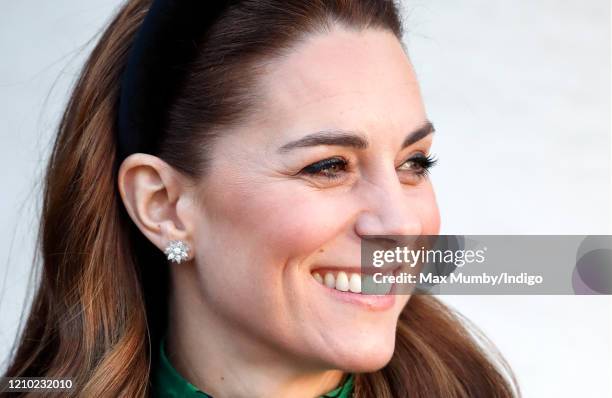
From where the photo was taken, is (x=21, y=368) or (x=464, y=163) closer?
(x=21, y=368)

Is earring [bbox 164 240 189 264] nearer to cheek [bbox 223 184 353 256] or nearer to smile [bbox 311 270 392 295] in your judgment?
cheek [bbox 223 184 353 256]

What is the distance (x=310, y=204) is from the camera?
227cm

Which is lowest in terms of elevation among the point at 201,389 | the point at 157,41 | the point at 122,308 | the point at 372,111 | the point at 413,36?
the point at 201,389

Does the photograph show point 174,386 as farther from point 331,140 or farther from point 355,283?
point 331,140

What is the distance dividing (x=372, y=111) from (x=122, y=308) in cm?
86

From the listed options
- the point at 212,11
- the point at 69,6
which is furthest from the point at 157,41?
the point at 69,6

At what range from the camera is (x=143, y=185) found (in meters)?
2.51

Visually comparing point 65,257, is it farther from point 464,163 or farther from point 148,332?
point 464,163

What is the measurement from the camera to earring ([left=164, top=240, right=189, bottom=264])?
2451 millimetres

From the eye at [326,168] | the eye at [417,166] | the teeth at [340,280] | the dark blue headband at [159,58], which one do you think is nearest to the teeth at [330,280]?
the teeth at [340,280]

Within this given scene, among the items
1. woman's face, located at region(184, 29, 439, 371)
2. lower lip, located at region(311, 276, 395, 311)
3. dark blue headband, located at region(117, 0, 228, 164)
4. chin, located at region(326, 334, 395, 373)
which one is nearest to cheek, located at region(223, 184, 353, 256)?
woman's face, located at region(184, 29, 439, 371)

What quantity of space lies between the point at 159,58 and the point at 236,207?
0.44 m

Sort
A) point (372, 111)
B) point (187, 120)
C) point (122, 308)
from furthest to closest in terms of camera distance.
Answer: point (122, 308) → point (187, 120) → point (372, 111)

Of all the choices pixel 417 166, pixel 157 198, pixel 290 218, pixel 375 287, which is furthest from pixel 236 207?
pixel 417 166
